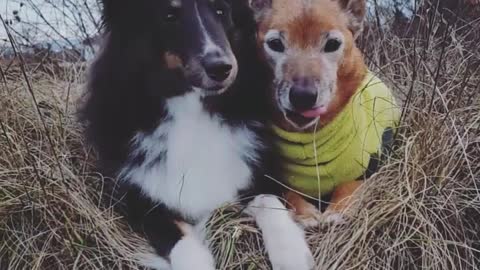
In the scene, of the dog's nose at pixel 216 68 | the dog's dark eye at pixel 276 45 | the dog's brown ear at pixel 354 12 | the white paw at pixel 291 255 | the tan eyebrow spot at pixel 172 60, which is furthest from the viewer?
the dog's brown ear at pixel 354 12

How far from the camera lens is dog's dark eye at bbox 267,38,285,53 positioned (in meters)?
2.79

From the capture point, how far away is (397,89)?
133 inches

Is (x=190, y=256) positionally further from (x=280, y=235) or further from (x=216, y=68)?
(x=216, y=68)

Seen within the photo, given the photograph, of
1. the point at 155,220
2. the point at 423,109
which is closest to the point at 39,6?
the point at 155,220

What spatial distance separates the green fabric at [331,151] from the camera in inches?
110

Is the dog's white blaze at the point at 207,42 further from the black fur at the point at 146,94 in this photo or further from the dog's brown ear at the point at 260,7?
the dog's brown ear at the point at 260,7

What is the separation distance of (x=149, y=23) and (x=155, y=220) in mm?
759

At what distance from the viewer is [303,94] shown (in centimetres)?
263

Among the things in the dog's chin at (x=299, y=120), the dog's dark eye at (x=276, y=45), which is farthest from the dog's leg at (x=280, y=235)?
the dog's dark eye at (x=276, y=45)

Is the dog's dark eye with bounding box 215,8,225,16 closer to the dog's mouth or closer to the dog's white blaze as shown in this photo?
the dog's white blaze

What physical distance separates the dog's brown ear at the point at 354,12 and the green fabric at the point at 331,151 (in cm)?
28

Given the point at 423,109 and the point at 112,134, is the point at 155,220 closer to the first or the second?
the point at 112,134

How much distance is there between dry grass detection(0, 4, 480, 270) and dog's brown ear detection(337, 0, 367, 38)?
303 mm

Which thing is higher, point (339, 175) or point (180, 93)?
point (180, 93)
